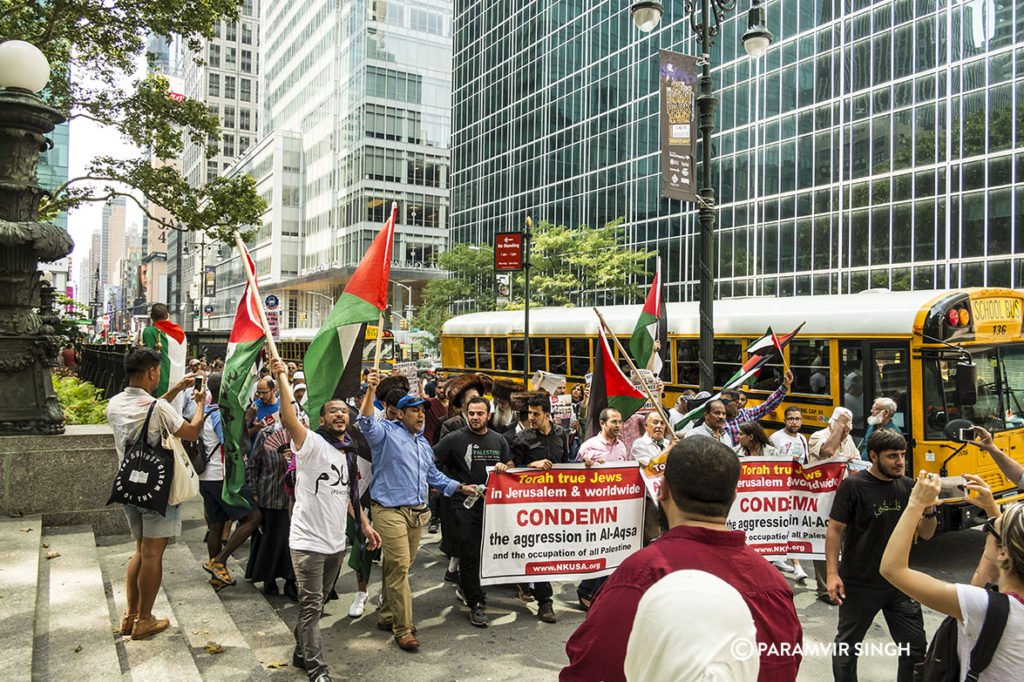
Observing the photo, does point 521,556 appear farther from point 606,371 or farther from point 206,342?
point 206,342

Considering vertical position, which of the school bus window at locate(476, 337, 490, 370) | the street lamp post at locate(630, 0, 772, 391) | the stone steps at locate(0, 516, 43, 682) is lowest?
the stone steps at locate(0, 516, 43, 682)

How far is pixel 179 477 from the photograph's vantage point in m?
5.33

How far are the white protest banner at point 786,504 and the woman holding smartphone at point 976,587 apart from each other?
12.6ft

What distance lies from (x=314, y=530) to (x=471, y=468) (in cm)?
207

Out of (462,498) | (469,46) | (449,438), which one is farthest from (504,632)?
(469,46)

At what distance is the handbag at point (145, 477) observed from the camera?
17.0 feet

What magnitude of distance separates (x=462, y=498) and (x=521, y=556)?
0.74 metres

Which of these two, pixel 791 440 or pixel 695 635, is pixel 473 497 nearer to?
pixel 791 440

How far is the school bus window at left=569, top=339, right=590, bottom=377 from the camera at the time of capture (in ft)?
55.3

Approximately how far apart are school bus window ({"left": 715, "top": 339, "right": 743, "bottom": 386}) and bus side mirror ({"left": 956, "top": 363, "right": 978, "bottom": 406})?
189 inches

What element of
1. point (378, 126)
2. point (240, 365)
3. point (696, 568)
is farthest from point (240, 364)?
point (378, 126)

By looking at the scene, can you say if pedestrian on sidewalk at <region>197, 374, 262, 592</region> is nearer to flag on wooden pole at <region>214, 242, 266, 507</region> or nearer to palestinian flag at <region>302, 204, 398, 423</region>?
flag on wooden pole at <region>214, 242, 266, 507</region>

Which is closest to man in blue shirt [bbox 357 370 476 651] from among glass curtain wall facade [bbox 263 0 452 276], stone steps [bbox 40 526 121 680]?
stone steps [bbox 40 526 121 680]

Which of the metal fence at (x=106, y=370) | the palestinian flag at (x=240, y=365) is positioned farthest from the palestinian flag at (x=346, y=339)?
the metal fence at (x=106, y=370)
